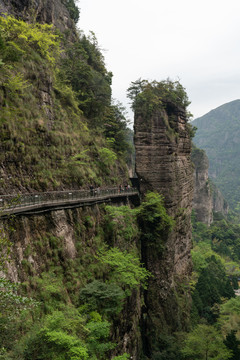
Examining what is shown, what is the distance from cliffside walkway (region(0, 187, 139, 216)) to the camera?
11.0 meters

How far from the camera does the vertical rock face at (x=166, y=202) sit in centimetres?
2555

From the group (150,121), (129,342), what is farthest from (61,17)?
(129,342)

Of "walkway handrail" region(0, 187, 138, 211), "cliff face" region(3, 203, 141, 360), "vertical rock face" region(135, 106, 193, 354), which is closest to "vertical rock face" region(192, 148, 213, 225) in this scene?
"vertical rock face" region(135, 106, 193, 354)

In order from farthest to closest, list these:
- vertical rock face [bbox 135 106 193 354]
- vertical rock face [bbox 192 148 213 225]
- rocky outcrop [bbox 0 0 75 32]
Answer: vertical rock face [bbox 192 148 213 225] → vertical rock face [bbox 135 106 193 354] → rocky outcrop [bbox 0 0 75 32]

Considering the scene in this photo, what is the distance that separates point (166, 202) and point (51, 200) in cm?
1679

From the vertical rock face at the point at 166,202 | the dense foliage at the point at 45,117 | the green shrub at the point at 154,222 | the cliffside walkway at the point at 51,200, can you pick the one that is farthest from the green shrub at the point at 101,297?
the vertical rock face at the point at 166,202

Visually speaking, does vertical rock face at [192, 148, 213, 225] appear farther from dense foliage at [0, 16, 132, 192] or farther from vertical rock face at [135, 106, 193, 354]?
dense foliage at [0, 16, 132, 192]

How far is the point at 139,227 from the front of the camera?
87.4 feet

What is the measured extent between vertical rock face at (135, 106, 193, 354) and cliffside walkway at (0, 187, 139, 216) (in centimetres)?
756

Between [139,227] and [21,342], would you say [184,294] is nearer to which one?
[139,227]

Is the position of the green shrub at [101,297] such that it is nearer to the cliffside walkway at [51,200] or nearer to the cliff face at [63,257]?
the cliff face at [63,257]

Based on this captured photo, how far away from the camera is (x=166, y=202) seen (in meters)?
27.8

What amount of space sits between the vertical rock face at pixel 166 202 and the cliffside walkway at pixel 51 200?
756 cm

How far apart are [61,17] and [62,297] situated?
39.3 meters
